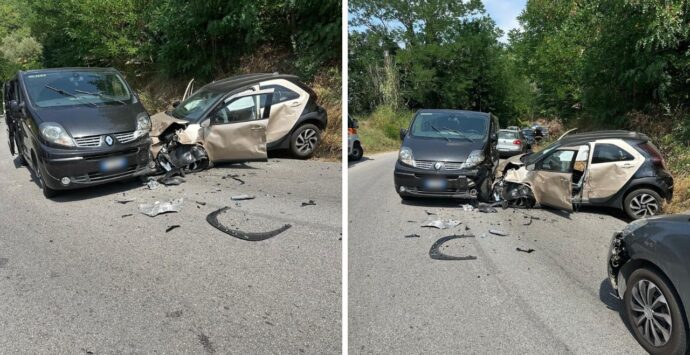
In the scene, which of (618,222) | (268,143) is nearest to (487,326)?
(618,222)

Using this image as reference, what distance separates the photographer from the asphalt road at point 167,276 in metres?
3.36

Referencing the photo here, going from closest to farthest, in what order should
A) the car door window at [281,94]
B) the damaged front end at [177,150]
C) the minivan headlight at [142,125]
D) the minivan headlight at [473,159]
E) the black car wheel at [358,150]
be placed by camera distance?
the minivan headlight at [142,125] < the minivan headlight at [473,159] < the damaged front end at [177,150] < the car door window at [281,94] < the black car wheel at [358,150]

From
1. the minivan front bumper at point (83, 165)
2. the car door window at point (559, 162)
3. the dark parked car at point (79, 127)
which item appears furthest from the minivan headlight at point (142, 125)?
the car door window at point (559, 162)

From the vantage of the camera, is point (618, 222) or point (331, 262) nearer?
point (331, 262)

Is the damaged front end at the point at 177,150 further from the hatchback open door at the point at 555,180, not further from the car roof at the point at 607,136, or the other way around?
the car roof at the point at 607,136

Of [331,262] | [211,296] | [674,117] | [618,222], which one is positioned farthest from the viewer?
[674,117]

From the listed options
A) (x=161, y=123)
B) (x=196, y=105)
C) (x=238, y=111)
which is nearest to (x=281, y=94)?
(x=238, y=111)

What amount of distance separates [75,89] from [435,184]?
5.50 metres

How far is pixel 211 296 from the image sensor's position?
3.92 m

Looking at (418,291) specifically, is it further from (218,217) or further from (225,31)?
(225,31)

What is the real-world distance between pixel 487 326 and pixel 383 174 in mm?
6324

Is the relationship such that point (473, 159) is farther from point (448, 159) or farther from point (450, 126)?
point (450, 126)

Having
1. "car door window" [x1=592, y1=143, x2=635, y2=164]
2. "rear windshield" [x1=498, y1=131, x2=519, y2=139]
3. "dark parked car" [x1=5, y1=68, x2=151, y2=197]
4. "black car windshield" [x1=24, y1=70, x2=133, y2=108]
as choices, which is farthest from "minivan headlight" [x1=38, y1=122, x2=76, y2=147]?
"rear windshield" [x1=498, y1=131, x2=519, y2=139]

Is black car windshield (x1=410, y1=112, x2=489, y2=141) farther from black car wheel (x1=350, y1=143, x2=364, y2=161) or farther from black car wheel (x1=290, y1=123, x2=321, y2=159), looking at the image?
black car wheel (x1=290, y1=123, x2=321, y2=159)
